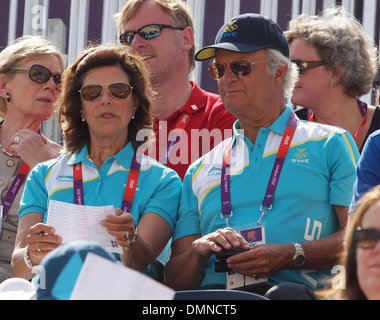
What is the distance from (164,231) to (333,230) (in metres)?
0.79

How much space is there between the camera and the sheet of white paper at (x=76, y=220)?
9.82ft

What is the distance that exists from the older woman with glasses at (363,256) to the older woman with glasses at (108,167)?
125 centimetres

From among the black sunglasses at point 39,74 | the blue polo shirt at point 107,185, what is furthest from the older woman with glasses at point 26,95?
the blue polo shirt at point 107,185

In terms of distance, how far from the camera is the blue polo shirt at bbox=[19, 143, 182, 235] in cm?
336

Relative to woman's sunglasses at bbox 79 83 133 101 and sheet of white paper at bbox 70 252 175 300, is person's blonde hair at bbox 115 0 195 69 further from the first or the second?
sheet of white paper at bbox 70 252 175 300

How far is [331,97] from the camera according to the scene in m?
4.20

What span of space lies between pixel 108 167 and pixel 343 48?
5.49ft

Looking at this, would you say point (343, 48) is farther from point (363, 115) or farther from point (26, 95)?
point (26, 95)

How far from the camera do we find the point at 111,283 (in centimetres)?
160

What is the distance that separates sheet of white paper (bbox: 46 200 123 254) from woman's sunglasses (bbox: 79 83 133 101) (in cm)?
74

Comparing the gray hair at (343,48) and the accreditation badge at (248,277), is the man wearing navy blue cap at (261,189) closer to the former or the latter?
the accreditation badge at (248,277)

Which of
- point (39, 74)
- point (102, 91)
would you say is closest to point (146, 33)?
point (39, 74)
